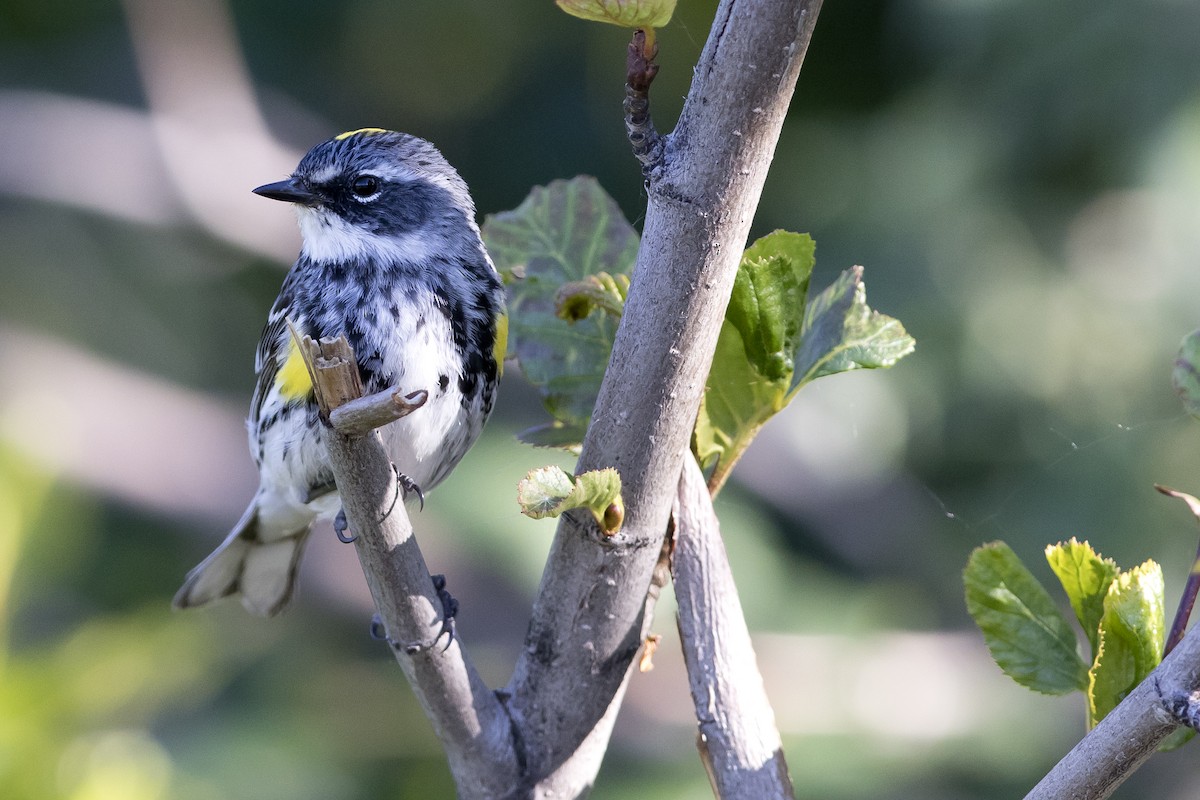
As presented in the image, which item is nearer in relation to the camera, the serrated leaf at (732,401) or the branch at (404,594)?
the branch at (404,594)

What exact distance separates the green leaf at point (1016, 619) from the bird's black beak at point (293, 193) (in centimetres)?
106

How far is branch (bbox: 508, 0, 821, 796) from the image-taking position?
2.37 ft

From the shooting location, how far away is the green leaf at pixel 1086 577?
79cm

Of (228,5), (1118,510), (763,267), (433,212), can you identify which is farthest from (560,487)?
(228,5)

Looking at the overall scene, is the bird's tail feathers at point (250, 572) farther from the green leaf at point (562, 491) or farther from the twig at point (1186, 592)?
the twig at point (1186, 592)

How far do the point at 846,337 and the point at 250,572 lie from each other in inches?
51.0

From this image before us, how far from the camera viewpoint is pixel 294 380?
133 centimetres

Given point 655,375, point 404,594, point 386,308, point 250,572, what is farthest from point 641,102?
point 250,572

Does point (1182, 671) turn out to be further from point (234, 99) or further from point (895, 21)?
point (234, 99)

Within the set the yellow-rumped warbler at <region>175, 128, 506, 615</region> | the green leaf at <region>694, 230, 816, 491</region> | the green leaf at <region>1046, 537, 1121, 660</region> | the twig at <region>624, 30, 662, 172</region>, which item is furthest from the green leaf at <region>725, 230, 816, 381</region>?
the yellow-rumped warbler at <region>175, 128, 506, 615</region>

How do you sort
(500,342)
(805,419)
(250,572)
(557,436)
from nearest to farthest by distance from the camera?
(557,436)
(500,342)
(250,572)
(805,419)

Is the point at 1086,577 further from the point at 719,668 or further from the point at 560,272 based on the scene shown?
the point at 560,272

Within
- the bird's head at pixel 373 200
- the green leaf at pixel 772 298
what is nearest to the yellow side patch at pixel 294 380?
the bird's head at pixel 373 200

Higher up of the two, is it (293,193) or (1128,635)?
(293,193)
